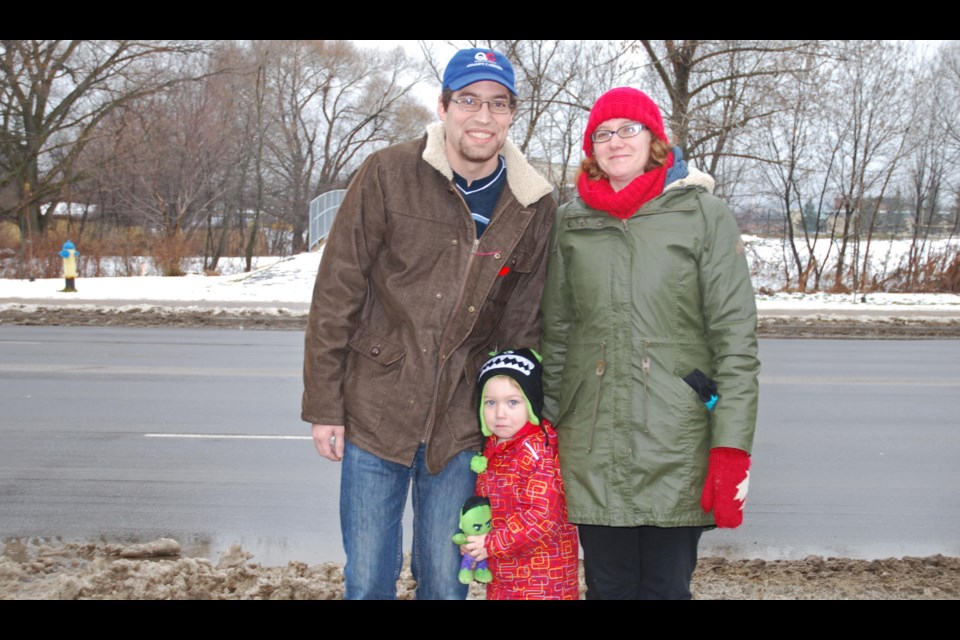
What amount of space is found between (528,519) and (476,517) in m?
0.18

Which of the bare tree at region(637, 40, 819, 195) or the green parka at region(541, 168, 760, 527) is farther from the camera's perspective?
the bare tree at region(637, 40, 819, 195)

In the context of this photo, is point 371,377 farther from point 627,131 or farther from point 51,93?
point 51,93

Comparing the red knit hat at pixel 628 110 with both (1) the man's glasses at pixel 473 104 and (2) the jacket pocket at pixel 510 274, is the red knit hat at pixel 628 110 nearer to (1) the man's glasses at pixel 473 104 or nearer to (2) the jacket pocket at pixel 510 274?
(1) the man's glasses at pixel 473 104

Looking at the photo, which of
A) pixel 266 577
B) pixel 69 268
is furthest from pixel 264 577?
pixel 69 268

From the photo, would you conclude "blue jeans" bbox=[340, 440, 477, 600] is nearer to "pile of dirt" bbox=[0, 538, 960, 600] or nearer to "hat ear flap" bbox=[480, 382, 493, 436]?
"hat ear flap" bbox=[480, 382, 493, 436]

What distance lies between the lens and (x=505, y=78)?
3041 millimetres

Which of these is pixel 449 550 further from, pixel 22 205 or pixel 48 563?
pixel 22 205

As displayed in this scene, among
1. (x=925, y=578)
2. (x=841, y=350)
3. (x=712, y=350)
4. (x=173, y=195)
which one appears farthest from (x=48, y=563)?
(x=173, y=195)

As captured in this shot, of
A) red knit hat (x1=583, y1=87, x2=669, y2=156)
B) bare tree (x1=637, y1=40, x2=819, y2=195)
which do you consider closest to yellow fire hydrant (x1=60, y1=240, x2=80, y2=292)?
bare tree (x1=637, y1=40, x2=819, y2=195)

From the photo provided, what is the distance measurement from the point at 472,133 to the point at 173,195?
3369cm

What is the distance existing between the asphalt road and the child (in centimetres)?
206

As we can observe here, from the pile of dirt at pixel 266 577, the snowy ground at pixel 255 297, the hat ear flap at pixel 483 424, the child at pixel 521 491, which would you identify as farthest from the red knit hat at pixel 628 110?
the snowy ground at pixel 255 297

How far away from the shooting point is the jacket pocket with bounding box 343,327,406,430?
9.86 feet

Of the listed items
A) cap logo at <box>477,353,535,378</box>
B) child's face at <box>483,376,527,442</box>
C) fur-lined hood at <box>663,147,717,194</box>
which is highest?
fur-lined hood at <box>663,147,717,194</box>
